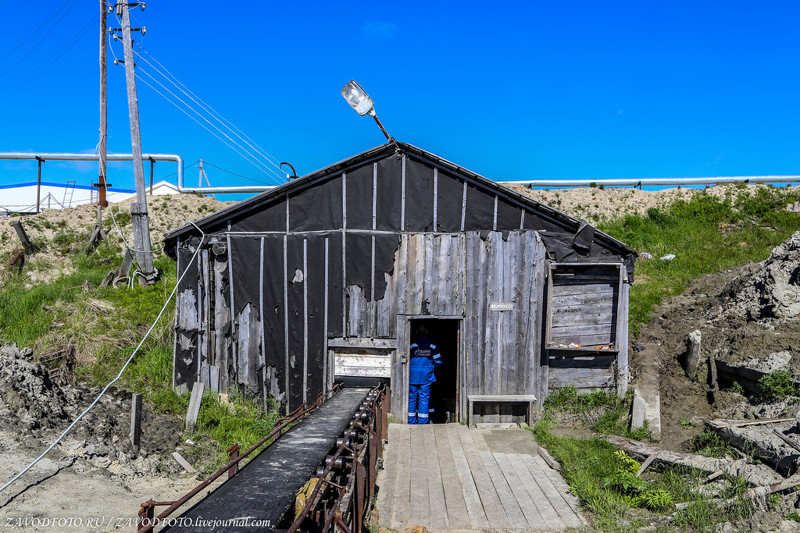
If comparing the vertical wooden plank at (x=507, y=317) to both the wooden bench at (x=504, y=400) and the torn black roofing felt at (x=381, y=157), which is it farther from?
the torn black roofing felt at (x=381, y=157)

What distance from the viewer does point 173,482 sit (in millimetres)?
7336

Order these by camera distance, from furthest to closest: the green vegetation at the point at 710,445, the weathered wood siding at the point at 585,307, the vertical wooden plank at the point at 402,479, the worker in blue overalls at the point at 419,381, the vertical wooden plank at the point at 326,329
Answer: the worker in blue overalls at the point at 419,381 < the weathered wood siding at the point at 585,307 < the vertical wooden plank at the point at 326,329 < the green vegetation at the point at 710,445 < the vertical wooden plank at the point at 402,479

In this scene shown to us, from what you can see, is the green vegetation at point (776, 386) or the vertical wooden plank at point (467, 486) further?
the green vegetation at point (776, 386)

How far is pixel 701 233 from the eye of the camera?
21016mm

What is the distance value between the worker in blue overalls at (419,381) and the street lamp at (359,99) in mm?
4250

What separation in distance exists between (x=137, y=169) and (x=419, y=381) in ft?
32.4

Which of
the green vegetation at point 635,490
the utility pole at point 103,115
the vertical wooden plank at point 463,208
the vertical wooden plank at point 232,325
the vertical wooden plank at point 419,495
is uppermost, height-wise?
the utility pole at point 103,115

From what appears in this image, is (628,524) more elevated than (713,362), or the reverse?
(713,362)

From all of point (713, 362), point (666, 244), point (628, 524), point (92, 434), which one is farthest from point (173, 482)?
point (666, 244)

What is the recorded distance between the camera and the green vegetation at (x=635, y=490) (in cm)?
589

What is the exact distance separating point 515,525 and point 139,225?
12.2 meters

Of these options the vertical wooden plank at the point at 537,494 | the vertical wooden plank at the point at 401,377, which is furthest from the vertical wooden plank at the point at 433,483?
the vertical wooden plank at the point at 537,494

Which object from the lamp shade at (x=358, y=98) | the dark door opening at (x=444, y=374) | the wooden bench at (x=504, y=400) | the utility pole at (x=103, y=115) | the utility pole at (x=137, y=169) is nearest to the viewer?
the lamp shade at (x=358, y=98)

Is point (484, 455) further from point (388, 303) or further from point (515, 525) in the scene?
point (388, 303)
